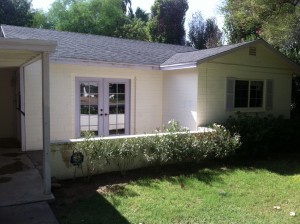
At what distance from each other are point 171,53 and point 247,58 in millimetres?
3072

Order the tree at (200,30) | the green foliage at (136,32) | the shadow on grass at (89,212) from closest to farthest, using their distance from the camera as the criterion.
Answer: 1. the shadow on grass at (89,212)
2. the tree at (200,30)
3. the green foliage at (136,32)

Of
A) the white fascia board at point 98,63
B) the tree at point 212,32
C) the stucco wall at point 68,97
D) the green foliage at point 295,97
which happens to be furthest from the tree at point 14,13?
the green foliage at point 295,97

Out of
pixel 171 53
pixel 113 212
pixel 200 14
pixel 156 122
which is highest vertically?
pixel 200 14

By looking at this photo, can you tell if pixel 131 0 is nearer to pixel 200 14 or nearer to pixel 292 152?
pixel 200 14

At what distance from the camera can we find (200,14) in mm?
35375

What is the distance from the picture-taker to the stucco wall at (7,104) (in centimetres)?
1130

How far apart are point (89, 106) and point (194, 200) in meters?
5.44

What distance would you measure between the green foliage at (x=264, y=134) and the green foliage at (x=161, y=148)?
538mm

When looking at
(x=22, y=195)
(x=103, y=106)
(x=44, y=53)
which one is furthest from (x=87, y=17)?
(x=22, y=195)

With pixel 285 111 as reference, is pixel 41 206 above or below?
below

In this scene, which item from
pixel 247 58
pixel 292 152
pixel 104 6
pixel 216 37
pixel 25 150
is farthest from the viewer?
pixel 104 6

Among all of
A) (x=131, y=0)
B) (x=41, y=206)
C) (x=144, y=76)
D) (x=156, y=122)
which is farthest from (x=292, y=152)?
(x=131, y=0)

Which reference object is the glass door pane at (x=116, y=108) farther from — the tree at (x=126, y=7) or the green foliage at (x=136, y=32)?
the tree at (x=126, y=7)

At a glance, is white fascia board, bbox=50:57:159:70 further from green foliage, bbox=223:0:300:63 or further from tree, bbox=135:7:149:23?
tree, bbox=135:7:149:23
